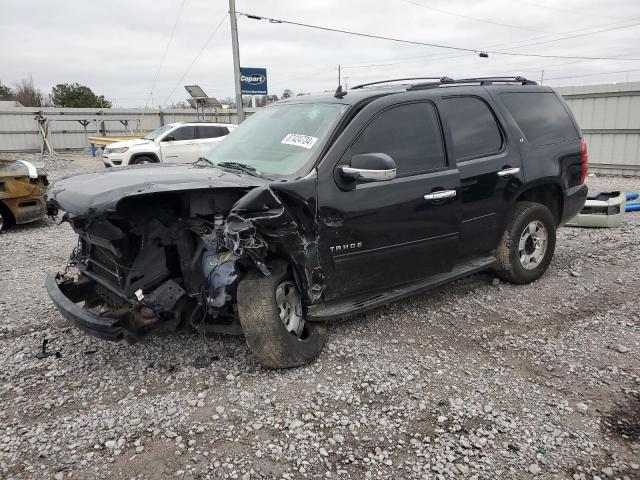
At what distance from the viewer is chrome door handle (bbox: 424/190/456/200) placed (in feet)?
12.8

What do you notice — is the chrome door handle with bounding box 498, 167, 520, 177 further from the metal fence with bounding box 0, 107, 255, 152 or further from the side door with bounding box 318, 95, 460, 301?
the metal fence with bounding box 0, 107, 255, 152

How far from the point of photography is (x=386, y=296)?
386 cm

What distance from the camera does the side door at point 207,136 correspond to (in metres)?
15.2

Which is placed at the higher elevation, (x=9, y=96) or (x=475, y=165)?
(x=9, y=96)

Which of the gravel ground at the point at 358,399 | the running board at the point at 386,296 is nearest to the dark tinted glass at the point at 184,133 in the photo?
the gravel ground at the point at 358,399

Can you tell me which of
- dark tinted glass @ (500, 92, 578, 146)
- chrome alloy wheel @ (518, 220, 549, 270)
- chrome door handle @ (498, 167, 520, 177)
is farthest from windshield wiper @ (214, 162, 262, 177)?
chrome alloy wheel @ (518, 220, 549, 270)

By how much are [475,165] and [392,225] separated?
1113 millimetres

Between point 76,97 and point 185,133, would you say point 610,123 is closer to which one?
point 185,133

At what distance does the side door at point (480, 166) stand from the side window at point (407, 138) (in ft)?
0.57

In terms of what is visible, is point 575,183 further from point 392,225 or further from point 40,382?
point 40,382

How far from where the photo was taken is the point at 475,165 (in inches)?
168

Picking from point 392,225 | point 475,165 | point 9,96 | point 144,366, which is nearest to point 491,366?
point 392,225

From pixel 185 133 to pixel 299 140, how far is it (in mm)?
12490

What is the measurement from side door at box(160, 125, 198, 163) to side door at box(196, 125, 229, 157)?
154mm
